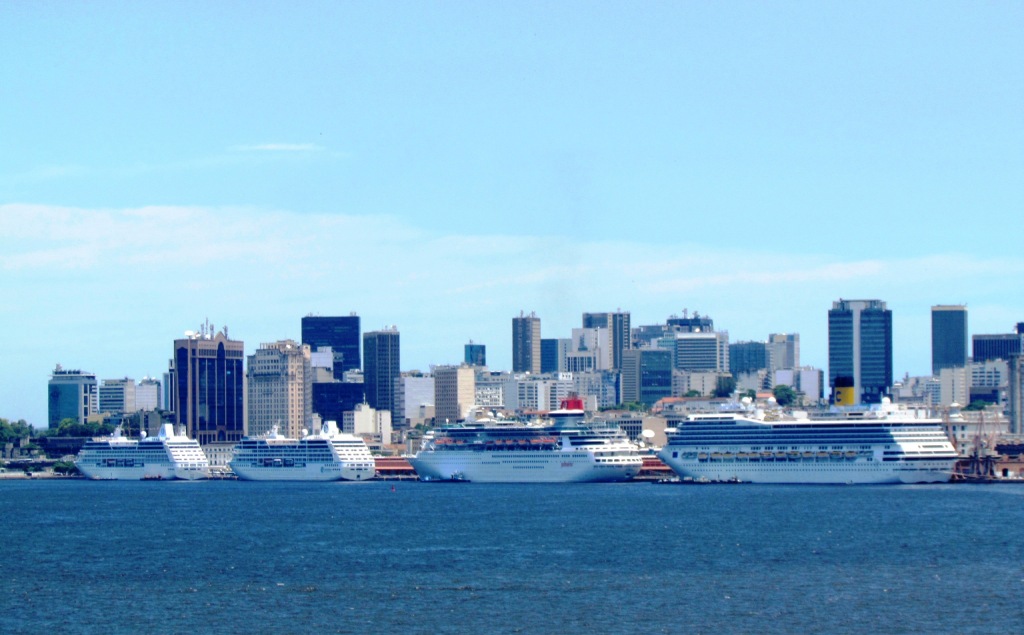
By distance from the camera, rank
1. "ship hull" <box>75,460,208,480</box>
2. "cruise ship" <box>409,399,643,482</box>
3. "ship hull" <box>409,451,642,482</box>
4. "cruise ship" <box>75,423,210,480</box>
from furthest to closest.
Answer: "cruise ship" <box>75,423,210,480</box> → "ship hull" <box>75,460,208,480</box> → "cruise ship" <box>409,399,643,482</box> → "ship hull" <box>409,451,642,482</box>

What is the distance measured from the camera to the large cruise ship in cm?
10712

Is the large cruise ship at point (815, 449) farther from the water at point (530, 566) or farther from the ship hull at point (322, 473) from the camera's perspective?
the ship hull at point (322, 473)

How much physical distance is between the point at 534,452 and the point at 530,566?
65.3m

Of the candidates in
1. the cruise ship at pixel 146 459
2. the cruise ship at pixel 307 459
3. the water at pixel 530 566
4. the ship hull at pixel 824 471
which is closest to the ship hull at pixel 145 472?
the cruise ship at pixel 146 459

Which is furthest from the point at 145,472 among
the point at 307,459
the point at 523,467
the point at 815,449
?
the point at 815,449

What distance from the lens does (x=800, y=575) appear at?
53.2 m

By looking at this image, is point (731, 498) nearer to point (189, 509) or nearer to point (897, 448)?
point (897, 448)

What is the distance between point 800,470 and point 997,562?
5352 cm

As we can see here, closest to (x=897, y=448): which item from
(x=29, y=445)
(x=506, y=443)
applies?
(x=506, y=443)

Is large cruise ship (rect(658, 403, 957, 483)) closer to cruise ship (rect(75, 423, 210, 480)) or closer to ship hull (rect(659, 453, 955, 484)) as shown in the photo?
ship hull (rect(659, 453, 955, 484))

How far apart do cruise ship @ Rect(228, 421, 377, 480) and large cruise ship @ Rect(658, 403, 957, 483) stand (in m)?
31.5

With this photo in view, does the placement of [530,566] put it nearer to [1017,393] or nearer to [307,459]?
[307,459]

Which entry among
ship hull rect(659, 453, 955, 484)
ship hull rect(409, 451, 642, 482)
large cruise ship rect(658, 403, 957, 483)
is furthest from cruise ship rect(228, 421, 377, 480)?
ship hull rect(659, 453, 955, 484)

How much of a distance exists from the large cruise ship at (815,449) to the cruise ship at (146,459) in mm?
51191
